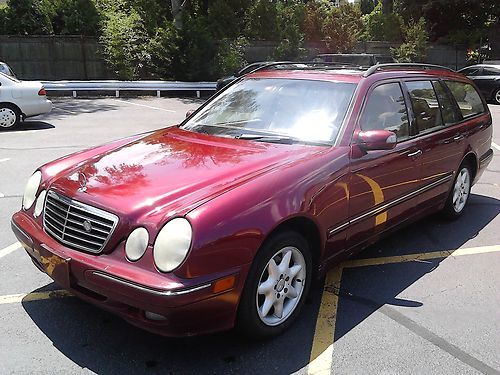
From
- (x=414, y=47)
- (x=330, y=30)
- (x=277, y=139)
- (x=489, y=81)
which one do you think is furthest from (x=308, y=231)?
(x=414, y=47)

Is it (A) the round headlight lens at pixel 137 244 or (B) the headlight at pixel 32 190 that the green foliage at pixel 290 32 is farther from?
(A) the round headlight lens at pixel 137 244

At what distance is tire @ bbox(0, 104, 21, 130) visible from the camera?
37.1 feet

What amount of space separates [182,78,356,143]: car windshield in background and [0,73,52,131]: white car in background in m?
8.21

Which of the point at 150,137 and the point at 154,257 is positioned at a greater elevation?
the point at 150,137

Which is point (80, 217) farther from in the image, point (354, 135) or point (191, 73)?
point (191, 73)

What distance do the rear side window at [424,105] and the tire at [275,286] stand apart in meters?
2.03

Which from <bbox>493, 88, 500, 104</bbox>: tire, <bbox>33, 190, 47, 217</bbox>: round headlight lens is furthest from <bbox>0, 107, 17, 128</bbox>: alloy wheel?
<bbox>493, 88, 500, 104</bbox>: tire

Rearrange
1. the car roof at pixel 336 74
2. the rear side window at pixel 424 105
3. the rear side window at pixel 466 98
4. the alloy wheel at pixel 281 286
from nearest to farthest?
1. the alloy wheel at pixel 281 286
2. the car roof at pixel 336 74
3. the rear side window at pixel 424 105
4. the rear side window at pixel 466 98

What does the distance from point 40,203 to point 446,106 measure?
157 inches

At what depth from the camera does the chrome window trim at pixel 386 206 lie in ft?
12.1

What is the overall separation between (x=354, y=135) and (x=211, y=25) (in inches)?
822

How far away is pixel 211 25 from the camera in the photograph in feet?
76.9

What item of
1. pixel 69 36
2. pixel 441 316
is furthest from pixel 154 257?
pixel 69 36

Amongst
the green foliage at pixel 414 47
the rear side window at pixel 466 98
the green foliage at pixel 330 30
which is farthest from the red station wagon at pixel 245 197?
the green foliage at pixel 414 47
